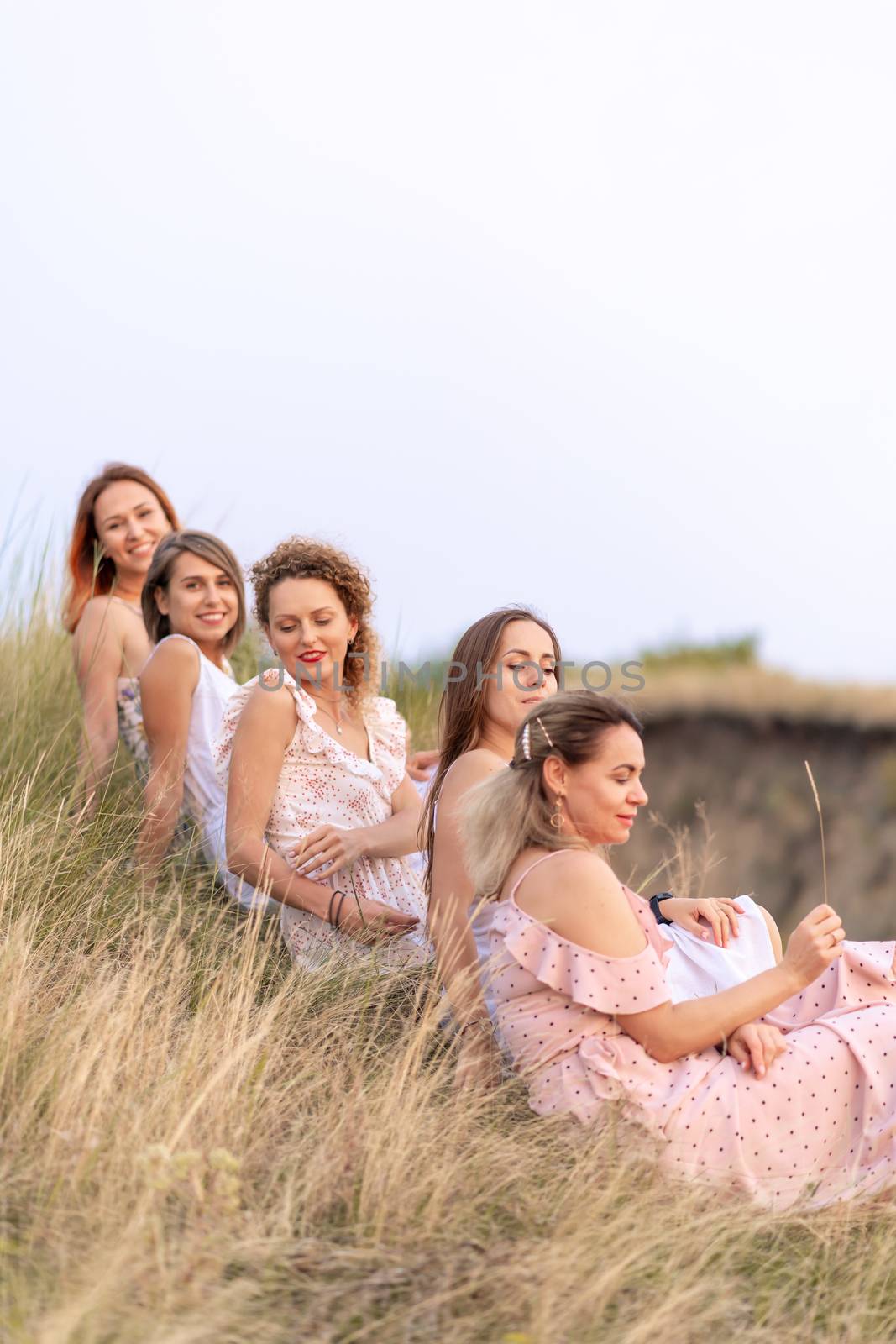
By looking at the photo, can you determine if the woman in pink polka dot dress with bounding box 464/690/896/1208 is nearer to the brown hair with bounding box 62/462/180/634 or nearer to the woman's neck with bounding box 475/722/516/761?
the woman's neck with bounding box 475/722/516/761

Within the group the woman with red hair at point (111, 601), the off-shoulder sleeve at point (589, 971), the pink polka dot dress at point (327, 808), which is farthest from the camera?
the woman with red hair at point (111, 601)

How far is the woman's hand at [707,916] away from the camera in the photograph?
3.70 metres

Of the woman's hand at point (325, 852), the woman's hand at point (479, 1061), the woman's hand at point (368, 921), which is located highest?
the woman's hand at point (325, 852)

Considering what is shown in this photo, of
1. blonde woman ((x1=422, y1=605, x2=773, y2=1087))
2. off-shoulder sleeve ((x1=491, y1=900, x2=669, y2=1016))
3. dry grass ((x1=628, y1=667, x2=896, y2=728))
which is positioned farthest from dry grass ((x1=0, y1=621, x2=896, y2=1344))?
dry grass ((x1=628, y1=667, x2=896, y2=728))

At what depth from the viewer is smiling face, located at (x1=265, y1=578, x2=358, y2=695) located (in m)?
4.29

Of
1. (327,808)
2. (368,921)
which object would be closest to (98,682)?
(327,808)

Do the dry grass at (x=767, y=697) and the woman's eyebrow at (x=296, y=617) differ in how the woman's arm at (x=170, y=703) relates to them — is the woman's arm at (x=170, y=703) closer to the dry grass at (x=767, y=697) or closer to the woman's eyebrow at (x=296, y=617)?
the woman's eyebrow at (x=296, y=617)

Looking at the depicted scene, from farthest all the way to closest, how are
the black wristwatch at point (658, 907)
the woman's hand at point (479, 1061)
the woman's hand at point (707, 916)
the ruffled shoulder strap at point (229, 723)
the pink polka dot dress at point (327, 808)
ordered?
the ruffled shoulder strap at point (229, 723) → the pink polka dot dress at point (327, 808) → the black wristwatch at point (658, 907) → the woman's hand at point (707, 916) → the woman's hand at point (479, 1061)

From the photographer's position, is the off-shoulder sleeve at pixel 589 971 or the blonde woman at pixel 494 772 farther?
the blonde woman at pixel 494 772

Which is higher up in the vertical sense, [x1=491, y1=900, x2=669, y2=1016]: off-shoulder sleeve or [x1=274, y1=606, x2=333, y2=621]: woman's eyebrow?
[x1=274, y1=606, x2=333, y2=621]: woman's eyebrow

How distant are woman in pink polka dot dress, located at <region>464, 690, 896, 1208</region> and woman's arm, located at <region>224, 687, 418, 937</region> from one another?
888 mm

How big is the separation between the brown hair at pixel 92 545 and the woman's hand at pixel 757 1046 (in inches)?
127

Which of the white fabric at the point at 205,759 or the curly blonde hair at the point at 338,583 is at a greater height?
the curly blonde hair at the point at 338,583

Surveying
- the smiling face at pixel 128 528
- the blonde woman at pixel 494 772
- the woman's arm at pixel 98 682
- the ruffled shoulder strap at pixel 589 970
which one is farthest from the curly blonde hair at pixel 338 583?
the ruffled shoulder strap at pixel 589 970
